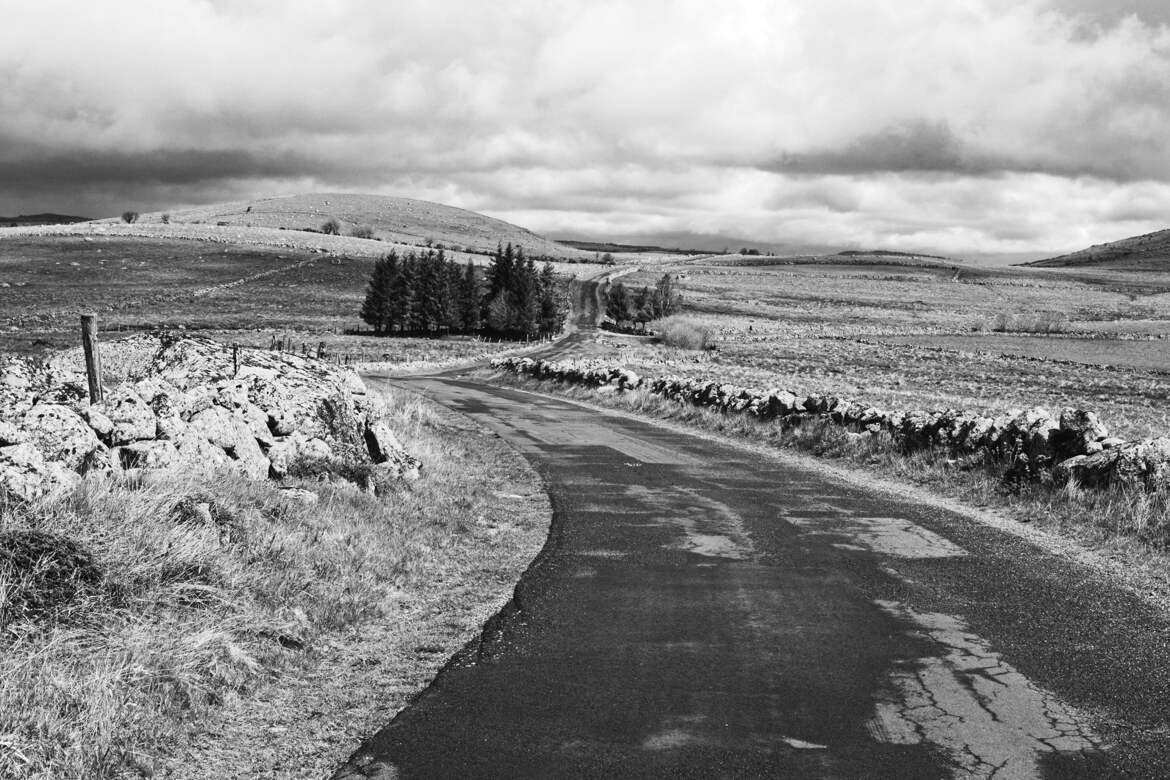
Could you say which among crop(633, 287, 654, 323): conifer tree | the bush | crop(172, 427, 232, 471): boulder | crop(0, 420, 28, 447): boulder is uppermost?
crop(0, 420, 28, 447): boulder

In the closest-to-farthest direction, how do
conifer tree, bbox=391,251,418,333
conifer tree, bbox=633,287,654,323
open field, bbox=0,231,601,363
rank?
open field, bbox=0,231,601,363 < conifer tree, bbox=391,251,418,333 < conifer tree, bbox=633,287,654,323

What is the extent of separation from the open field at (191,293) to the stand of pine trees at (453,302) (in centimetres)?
382

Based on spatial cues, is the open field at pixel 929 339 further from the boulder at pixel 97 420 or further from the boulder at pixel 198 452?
the boulder at pixel 97 420

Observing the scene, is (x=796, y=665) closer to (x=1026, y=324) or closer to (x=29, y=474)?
(x=29, y=474)

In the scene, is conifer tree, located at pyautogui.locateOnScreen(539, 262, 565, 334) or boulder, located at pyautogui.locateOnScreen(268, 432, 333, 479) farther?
conifer tree, located at pyautogui.locateOnScreen(539, 262, 565, 334)

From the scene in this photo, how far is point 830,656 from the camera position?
21.9 feet

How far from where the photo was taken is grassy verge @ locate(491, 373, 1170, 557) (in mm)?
10703

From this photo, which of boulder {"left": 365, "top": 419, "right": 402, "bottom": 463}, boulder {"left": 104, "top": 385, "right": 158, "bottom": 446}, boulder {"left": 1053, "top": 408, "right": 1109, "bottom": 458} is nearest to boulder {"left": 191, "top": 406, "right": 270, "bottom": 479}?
boulder {"left": 104, "top": 385, "right": 158, "bottom": 446}

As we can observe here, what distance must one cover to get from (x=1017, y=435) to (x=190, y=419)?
12402mm

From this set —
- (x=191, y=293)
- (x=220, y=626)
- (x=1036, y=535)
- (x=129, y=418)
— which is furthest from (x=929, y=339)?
(x=220, y=626)

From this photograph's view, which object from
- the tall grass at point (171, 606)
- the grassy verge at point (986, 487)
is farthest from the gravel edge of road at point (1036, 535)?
the tall grass at point (171, 606)

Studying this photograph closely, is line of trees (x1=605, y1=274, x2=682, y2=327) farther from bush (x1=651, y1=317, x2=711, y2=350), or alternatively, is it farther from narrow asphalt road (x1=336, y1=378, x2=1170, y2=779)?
narrow asphalt road (x1=336, y1=378, x2=1170, y2=779)

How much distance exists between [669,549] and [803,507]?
330cm

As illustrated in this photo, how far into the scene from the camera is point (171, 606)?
6.64 meters
